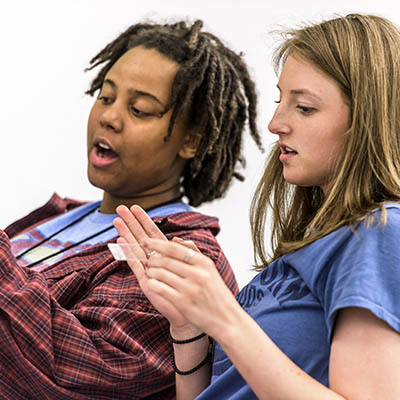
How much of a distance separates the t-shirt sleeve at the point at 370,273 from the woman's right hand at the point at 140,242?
233 millimetres

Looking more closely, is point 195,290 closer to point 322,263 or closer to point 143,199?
point 322,263

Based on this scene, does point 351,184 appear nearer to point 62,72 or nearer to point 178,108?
point 178,108

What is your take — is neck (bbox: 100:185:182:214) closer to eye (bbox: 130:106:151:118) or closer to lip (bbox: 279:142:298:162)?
eye (bbox: 130:106:151:118)

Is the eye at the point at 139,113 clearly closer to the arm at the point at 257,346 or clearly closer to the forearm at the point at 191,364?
the forearm at the point at 191,364

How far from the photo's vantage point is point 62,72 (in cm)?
218

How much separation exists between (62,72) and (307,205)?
125 centimetres

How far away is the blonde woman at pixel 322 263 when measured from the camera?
31.5 inches

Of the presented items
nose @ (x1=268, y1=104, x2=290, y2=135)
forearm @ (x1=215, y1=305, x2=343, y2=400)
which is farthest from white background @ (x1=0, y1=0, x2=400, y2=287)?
forearm @ (x1=215, y1=305, x2=343, y2=400)

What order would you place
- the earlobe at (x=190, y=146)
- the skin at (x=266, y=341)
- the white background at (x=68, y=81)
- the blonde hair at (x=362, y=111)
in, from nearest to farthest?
the skin at (x=266, y=341) < the blonde hair at (x=362, y=111) < the earlobe at (x=190, y=146) < the white background at (x=68, y=81)

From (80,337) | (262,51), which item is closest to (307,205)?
(80,337)

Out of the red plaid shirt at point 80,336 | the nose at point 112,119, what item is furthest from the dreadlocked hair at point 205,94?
the red plaid shirt at point 80,336

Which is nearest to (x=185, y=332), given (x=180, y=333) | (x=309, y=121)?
(x=180, y=333)

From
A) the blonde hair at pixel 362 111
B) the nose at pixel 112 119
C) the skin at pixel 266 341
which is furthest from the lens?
the nose at pixel 112 119

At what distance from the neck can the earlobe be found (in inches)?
3.4
